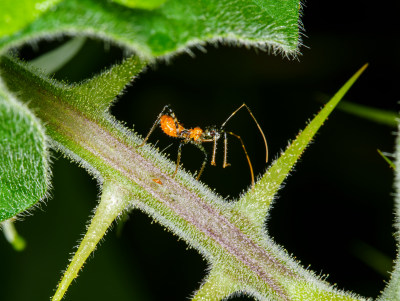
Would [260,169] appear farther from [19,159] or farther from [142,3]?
[142,3]

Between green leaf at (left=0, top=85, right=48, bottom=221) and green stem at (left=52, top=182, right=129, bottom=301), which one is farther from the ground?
green leaf at (left=0, top=85, right=48, bottom=221)

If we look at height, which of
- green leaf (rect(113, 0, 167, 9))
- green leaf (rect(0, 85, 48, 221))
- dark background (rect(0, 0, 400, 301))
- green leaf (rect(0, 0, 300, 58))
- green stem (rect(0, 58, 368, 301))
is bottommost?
dark background (rect(0, 0, 400, 301))

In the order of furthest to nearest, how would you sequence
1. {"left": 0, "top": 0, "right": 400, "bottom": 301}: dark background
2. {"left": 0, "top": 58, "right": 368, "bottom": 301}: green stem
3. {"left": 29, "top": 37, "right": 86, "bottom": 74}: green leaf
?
{"left": 0, "top": 0, "right": 400, "bottom": 301}: dark background → {"left": 29, "top": 37, "right": 86, "bottom": 74}: green leaf → {"left": 0, "top": 58, "right": 368, "bottom": 301}: green stem

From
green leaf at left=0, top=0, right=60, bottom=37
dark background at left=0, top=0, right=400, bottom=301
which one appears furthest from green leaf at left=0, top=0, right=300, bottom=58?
dark background at left=0, top=0, right=400, bottom=301

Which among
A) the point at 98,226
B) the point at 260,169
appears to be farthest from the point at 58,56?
the point at 260,169

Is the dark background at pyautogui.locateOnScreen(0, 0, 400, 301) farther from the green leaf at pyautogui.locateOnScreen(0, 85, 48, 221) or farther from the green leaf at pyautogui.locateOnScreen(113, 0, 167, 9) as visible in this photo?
the green leaf at pyautogui.locateOnScreen(113, 0, 167, 9)

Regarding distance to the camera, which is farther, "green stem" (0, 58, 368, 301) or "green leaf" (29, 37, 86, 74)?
"green leaf" (29, 37, 86, 74)
